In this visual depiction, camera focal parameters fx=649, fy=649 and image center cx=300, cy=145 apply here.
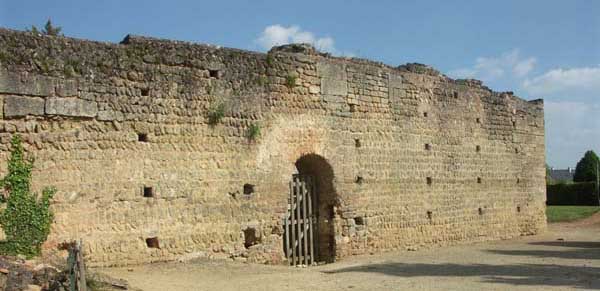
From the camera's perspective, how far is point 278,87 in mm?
11375

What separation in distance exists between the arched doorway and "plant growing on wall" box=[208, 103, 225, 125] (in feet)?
6.74

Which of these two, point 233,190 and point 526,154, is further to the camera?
point 526,154

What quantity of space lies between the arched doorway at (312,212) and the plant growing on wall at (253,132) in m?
1.30

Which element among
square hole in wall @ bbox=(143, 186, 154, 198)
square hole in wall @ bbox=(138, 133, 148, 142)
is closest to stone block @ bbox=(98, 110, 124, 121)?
square hole in wall @ bbox=(138, 133, 148, 142)

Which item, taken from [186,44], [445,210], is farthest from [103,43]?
[445,210]

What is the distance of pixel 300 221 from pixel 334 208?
0.72 meters

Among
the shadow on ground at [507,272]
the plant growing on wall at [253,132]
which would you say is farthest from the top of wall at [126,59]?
the shadow on ground at [507,272]

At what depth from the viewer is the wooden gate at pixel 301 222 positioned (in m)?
11.6

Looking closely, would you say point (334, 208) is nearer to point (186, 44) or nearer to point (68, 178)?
point (186, 44)

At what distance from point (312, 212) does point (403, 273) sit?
290 centimetres

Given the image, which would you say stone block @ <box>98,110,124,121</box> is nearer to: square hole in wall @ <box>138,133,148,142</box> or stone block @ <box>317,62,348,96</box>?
square hole in wall @ <box>138,133,148,142</box>

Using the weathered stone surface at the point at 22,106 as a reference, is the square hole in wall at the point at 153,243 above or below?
below

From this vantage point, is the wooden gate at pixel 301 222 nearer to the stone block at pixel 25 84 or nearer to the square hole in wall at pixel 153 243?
the square hole in wall at pixel 153 243

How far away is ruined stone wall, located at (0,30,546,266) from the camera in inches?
345
